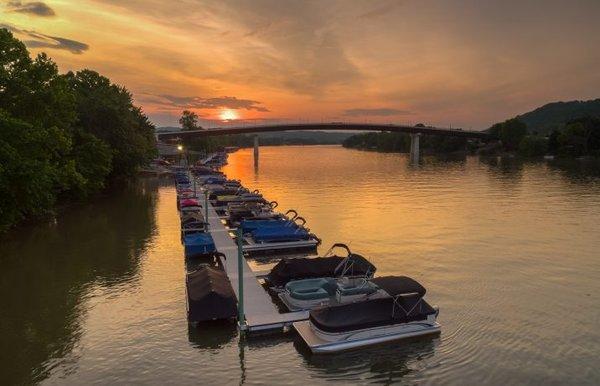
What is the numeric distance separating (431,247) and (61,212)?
143 feet

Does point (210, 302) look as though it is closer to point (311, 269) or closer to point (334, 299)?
Result: point (334, 299)

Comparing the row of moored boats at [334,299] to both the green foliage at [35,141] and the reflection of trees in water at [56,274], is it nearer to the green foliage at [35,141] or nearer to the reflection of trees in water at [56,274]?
the reflection of trees in water at [56,274]

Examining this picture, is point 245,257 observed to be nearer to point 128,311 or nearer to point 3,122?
point 128,311

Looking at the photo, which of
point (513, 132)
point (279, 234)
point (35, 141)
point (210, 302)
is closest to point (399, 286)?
point (210, 302)

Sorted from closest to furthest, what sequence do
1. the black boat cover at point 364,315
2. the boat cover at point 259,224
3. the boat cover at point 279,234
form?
the black boat cover at point 364,315 → the boat cover at point 279,234 → the boat cover at point 259,224

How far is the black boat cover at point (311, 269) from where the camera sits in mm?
27312

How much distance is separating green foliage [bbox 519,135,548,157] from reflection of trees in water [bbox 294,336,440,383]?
172 meters

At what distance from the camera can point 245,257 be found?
118 feet

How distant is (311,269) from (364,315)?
23.6 feet

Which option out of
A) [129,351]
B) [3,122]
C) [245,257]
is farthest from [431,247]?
[3,122]

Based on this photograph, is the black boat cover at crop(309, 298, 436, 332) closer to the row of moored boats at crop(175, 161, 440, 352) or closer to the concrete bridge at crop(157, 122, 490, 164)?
the row of moored boats at crop(175, 161, 440, 352)

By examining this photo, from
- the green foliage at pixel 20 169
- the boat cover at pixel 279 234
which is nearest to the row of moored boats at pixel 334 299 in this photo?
the boat cover at pixel 279 234

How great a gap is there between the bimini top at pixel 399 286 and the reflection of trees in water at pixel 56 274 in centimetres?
1487

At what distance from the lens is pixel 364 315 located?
21047 mm
